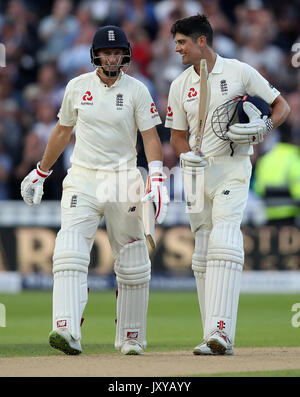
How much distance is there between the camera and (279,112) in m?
7.21

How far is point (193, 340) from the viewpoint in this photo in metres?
8.45

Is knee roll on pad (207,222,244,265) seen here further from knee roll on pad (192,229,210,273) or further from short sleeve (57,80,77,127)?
short sleeve (57,80,77,127)

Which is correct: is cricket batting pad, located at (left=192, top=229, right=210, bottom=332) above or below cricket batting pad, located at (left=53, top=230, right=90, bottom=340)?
above

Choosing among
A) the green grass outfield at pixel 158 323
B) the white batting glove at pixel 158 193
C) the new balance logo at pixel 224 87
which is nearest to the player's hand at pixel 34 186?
the white batting glove at pixel 158 193

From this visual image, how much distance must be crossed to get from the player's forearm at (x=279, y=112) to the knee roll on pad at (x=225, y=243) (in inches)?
30.4

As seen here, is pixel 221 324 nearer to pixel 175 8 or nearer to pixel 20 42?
pixel 175 8

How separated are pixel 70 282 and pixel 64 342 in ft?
1.28

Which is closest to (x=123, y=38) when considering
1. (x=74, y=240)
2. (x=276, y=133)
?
(x=74, y=240)

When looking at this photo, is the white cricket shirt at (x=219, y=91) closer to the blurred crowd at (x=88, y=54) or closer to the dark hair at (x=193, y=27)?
the dark hair at (x=193, y=27)

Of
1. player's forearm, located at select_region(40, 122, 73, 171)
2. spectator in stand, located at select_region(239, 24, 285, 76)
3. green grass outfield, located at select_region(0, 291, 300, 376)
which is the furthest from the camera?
spectator in stand, located at select_region(239, 24, 285, 76)

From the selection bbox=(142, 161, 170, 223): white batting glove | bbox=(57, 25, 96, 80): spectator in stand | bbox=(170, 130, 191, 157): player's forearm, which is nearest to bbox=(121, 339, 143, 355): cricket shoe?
bbox=(142, 161, 170, 223): white batting glove

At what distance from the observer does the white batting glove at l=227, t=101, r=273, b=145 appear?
→ 6.95 metres

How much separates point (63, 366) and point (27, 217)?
6.96 m

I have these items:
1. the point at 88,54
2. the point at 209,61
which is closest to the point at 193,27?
the point at 209,61
